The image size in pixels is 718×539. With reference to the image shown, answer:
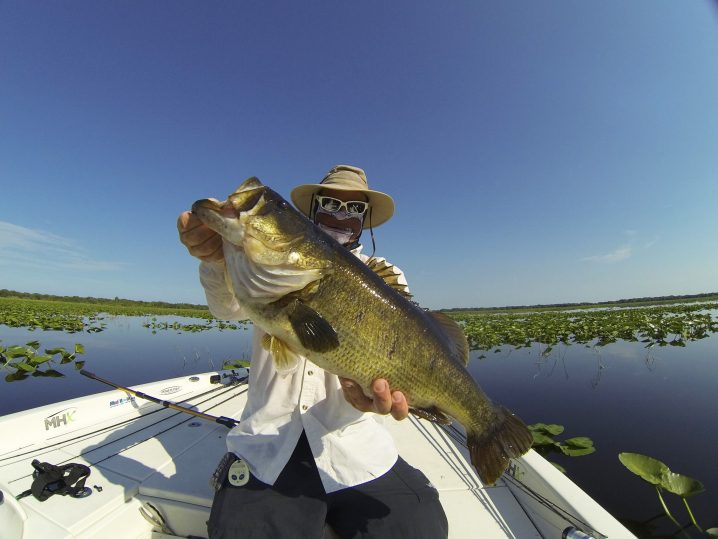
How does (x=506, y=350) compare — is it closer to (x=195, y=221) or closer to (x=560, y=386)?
(x=560, y=386)

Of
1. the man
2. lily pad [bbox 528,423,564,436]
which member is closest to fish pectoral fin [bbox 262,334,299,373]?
the man

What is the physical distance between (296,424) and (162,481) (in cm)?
154

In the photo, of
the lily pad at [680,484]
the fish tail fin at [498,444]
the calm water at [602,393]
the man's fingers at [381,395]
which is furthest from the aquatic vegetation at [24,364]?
the lily pad at [680,484]

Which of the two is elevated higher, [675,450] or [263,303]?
[263,303]

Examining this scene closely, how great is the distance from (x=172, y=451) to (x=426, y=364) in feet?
10.3

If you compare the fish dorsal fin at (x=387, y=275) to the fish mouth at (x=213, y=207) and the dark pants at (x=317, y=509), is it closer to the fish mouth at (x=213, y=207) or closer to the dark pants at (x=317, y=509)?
the fish mouth at (x=213, y=207)

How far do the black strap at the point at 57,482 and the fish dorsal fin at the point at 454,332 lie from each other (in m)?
3.13

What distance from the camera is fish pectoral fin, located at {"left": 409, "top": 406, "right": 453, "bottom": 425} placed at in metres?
2.56

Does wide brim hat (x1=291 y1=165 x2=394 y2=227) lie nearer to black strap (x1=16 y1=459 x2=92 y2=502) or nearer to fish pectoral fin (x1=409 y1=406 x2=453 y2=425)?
fish pectoral fin (x1=409 y1=406 x2=453 y2=425)

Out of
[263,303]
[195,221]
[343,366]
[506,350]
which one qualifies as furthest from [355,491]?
[506,350]

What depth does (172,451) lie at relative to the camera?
385 centimetres

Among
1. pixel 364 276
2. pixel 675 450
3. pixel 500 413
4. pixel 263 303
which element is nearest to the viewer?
pixel 263 303

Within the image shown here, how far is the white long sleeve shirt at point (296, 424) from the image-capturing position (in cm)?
260

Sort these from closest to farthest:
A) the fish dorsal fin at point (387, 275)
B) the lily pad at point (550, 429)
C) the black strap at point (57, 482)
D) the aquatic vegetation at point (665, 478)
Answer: the black strap at point (57, 482) < the fish dorsal fin at point (387, 275) < the aquatic vegetation at point (665, 478) < the lily pad at point (550, 429)
